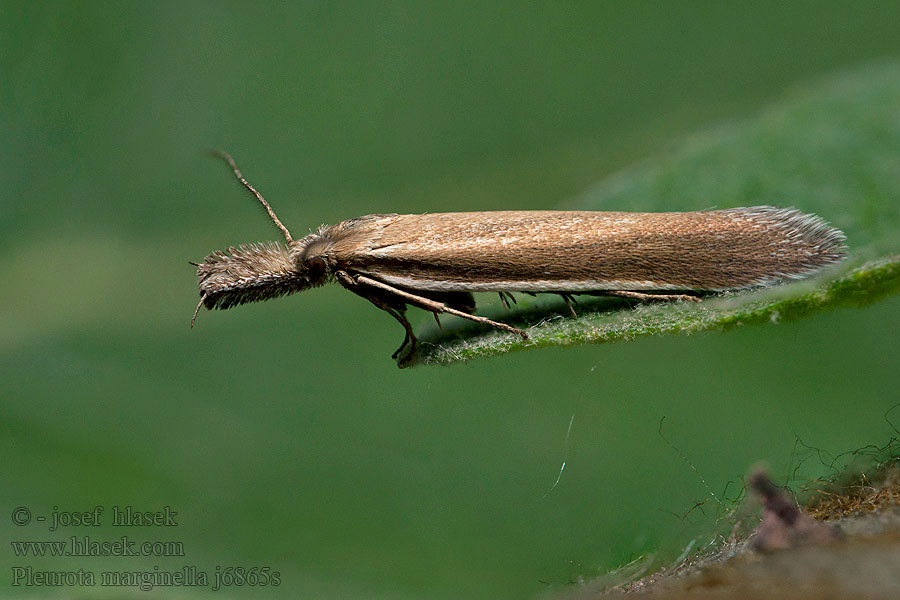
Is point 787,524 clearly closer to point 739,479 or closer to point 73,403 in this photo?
point 739,479

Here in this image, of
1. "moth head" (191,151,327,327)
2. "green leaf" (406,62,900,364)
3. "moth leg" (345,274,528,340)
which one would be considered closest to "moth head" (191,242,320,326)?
"moth head" (191,151,327,327)

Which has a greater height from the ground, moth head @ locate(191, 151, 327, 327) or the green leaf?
moth head @ locate(191, 151, 327, 327)

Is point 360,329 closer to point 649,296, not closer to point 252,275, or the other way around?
point 252,275

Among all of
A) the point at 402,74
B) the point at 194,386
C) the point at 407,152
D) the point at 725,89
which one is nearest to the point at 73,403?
the point at 194,386

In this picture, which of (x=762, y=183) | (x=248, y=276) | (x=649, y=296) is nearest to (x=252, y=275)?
(x=248, y=276)

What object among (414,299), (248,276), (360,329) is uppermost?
(248,276)

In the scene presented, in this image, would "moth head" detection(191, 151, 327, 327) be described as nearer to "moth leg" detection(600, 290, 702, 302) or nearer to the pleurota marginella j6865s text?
the pleurota marginella j6865s text
